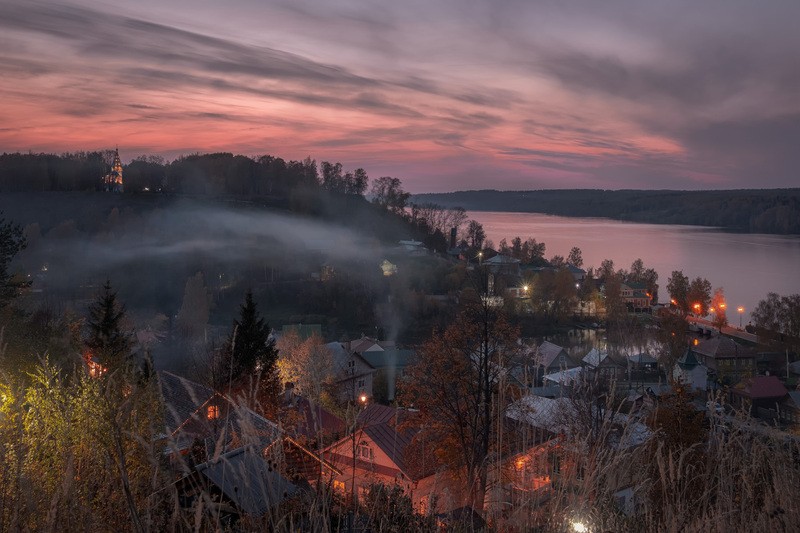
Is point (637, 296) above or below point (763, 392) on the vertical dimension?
below

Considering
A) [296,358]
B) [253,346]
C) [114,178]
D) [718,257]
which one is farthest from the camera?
[114,178]

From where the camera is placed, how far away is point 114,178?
62.5m

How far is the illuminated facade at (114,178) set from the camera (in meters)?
62.0

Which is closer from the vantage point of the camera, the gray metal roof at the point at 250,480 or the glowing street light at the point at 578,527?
the gray metal roof at the point at 250,480

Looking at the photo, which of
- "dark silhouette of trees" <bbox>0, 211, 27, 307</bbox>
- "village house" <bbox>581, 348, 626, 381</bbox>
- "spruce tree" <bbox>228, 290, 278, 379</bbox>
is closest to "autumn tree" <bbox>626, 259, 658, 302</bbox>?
"village house" <bbox>581, 348, 626, 381</bbox>

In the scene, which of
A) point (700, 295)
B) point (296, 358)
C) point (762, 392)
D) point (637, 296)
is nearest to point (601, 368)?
point (762, 392)

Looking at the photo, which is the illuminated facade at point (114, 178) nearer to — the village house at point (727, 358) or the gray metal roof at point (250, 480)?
the village house at point (727, 358)

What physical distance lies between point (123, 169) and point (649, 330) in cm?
5803

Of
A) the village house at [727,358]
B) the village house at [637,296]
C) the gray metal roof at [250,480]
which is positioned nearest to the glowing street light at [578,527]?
the gray metal roof at [250,480]

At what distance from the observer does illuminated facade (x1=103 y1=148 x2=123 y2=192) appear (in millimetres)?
61963

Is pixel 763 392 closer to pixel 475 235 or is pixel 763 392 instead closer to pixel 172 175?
pixel 475 235

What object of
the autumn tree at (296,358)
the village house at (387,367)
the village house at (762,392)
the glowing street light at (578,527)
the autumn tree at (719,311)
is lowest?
the village house at (387,367)

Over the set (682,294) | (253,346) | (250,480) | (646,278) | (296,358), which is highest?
(250,480)

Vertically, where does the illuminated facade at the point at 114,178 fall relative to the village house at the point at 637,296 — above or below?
above
